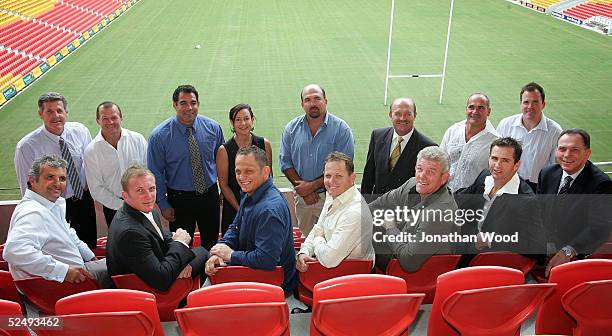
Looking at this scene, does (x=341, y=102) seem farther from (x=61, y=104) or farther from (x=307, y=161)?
(x=61, y=104)

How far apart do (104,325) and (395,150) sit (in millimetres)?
2402

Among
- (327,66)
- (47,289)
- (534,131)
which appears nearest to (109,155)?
(47,289)

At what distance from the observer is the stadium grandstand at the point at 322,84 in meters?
2.17

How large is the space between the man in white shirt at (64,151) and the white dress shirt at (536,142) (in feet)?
12.0

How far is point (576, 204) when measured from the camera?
3.02 metres

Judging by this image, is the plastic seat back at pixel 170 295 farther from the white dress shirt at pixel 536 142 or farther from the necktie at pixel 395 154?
the white dress shirt at pixel 536 142

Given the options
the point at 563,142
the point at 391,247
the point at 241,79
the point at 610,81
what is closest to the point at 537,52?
the point at 610,81

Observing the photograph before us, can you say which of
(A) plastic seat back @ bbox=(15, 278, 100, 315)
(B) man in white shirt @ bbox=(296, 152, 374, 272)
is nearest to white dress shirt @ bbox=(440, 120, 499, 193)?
(B) man in white shirt @ bbox=(296, 152, 374, 272)

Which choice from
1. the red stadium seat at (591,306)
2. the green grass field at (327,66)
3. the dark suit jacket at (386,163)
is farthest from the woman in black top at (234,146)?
the red stadium seat at (591,306)

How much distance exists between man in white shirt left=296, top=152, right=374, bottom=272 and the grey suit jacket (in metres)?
0.16

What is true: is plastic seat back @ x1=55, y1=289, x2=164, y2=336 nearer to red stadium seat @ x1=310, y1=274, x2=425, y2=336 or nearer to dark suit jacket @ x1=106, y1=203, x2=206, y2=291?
dark suit jacket @ x1=106, y1=203, x2=206, y2=291

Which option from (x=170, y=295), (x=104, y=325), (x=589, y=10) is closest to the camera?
(x=104, y=325)

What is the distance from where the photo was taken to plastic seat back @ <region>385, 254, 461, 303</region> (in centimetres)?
270

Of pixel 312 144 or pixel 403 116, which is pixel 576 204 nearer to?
Answer: pixel 403 116
